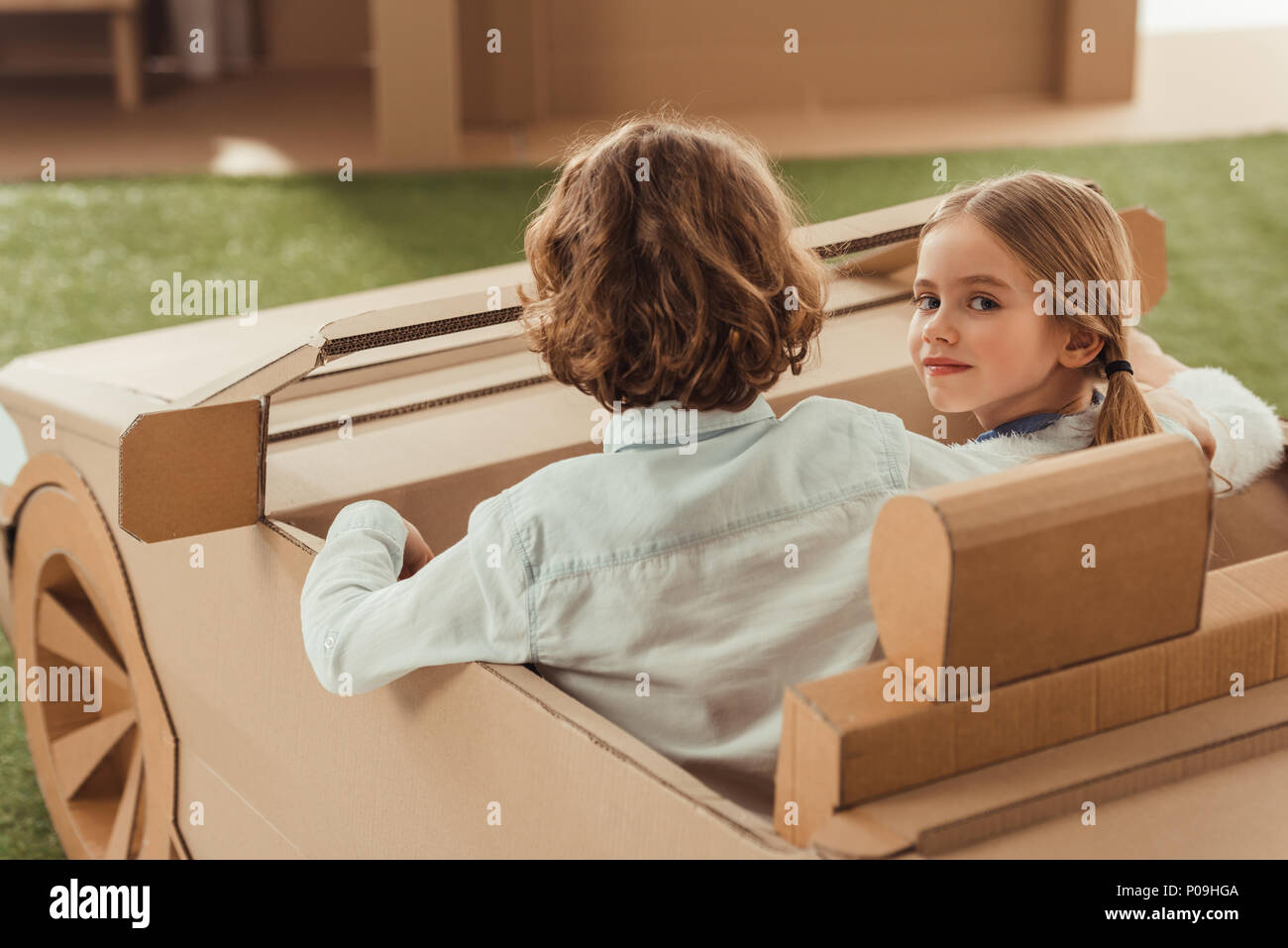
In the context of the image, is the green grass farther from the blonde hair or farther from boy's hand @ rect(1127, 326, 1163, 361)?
the blonde hair

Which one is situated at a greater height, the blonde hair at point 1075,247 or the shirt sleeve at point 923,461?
the blonde hair at point 1075,247

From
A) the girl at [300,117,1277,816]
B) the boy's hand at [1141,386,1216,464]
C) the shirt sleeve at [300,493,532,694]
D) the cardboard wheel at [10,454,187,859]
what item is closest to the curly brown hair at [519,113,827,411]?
the girl at [300,117,1277,816]

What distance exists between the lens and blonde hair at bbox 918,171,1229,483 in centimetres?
109

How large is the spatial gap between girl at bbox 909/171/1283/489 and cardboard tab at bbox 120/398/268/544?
507 millimetres

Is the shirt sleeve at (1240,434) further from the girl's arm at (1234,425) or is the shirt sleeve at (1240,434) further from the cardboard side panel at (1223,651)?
the cardboard side panel at (1223,651)

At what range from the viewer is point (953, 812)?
690 mm

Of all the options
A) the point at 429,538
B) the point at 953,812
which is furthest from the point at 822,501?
the point at 429,538

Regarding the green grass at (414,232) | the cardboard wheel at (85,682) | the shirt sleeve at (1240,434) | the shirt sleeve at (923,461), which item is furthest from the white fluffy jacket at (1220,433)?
the green grass at (414,232)

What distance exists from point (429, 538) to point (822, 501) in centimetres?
44

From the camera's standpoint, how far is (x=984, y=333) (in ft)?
3.59

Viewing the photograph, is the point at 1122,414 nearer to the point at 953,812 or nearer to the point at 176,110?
the point at 953,812

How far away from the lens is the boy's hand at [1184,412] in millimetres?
1155
